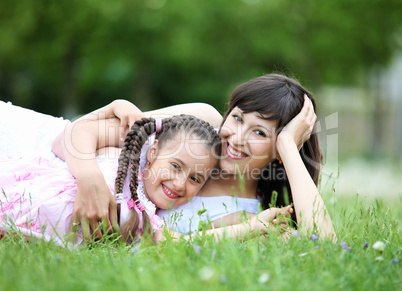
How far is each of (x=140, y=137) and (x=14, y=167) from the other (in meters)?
0.89

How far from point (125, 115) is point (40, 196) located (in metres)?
0.85

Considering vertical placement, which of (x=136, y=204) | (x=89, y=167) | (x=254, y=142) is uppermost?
(x=254, y=142)

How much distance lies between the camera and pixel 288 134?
3.56 m

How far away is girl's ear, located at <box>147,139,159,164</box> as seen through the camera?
358 centimetres

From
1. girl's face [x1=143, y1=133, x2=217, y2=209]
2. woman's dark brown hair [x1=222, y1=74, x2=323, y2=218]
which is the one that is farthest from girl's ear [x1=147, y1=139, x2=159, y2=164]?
woman's dark brown hair [x1=222, y1=74, x2=323, y2=218]

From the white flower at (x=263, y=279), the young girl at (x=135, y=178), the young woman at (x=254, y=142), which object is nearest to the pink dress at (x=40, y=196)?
the young girl at (x=135, y=178)

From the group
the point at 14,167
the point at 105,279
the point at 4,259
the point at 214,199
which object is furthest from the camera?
the point at 214,199

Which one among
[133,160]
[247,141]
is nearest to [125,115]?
[133,160]

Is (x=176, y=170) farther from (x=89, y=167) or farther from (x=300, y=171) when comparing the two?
(x=300, y=171)

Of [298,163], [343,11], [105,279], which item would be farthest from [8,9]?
[105,279]

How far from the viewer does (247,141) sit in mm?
3564

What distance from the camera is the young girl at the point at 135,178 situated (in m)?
3.14

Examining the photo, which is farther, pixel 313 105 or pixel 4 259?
pixel 313 105

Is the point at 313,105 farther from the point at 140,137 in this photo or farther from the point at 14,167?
the point at 14,167
